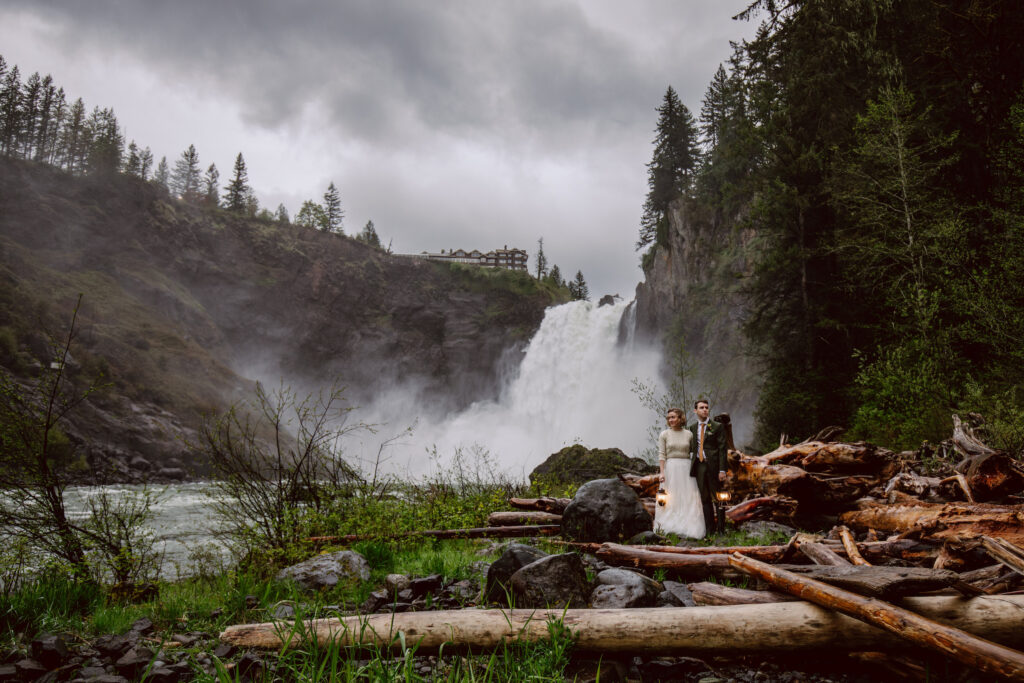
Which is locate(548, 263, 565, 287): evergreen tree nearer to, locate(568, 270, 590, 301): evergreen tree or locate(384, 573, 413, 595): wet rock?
locate(568, 270, 590, 301): evergreen tree

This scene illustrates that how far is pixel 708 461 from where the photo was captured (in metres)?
7.88

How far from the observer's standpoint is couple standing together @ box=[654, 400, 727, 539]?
7710 millimetres

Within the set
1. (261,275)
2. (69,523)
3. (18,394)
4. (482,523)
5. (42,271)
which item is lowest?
(482,523)

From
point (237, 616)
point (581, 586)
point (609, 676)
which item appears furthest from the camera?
point (237, 616)

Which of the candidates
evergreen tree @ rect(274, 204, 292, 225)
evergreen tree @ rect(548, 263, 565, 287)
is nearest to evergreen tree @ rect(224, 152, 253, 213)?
evergreen tree @ rect(274, 204, 292, 225)

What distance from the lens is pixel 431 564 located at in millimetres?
5891

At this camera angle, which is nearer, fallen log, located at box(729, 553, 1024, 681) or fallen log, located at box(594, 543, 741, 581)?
fallen log, located at box(729, 553, 1024, 681)

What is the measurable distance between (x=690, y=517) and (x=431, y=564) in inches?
163

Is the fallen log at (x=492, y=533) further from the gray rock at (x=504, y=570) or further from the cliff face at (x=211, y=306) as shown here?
the cliff face at (x=211, y=306)

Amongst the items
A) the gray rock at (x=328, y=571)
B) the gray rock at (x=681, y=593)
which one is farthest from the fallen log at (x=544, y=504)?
the gray rock at (x=681, y=593)

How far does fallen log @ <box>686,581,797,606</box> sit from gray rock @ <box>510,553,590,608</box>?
36.1 inches

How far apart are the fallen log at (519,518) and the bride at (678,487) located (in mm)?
1837

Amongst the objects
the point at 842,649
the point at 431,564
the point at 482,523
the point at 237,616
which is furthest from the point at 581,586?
the point at 482,523

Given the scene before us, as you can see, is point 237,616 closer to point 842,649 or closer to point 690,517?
point 842,649
